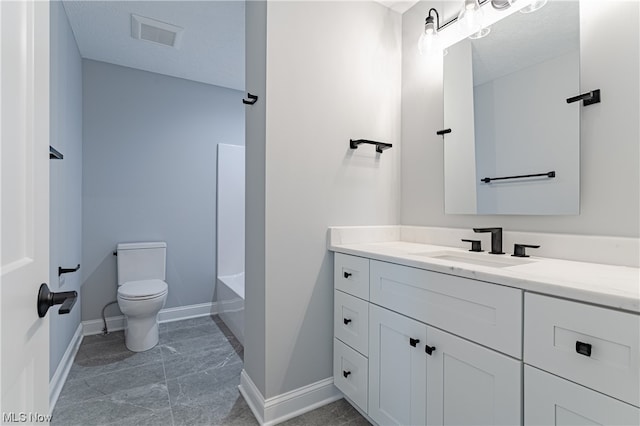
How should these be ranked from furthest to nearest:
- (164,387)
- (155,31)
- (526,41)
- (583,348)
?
(155,31) < (164,387) < (526,41) < (583,348)

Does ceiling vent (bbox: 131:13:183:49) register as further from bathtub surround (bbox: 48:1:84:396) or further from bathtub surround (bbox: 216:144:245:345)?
bathtub surround (bbox: 216:144:245:345)

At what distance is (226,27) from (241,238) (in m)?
1.94

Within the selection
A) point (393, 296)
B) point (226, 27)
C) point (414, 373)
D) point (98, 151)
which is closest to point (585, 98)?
point (393, 296)

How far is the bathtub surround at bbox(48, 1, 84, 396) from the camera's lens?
1.76 metres

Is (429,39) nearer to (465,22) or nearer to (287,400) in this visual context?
(465,22)

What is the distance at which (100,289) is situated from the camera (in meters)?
2.68

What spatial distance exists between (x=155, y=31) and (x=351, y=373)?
8.87 ft

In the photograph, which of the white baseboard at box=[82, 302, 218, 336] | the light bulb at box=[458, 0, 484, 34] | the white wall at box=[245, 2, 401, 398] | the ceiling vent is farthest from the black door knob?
the white baseboard at box=[82, 302, 218, 336]

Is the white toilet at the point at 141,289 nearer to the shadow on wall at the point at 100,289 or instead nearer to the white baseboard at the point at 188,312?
the shadow on wall at the point at 100,289

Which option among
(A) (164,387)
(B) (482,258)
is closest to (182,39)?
(A) (164,387)

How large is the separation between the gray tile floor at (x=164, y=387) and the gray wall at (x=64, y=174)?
229 mm

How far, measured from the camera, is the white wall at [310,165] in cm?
154

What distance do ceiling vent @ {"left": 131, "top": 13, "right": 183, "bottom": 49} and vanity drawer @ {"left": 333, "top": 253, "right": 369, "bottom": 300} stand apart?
2082mm

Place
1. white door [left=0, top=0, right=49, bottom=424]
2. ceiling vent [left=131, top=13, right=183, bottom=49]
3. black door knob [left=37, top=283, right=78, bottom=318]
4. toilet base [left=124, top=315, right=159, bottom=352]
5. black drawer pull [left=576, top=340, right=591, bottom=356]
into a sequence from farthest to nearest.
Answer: toilet base [left=124, top=315, right=159, bottom=352], ceiling vent [left=131, top=13, right=183, bottom=49], black drawer pull [left=576, top=340, right=591, bottom=356], black door knob [left=37, top=283, right=78, bottom=318], white door [left=0, top=0, right=49, bottom=424]
